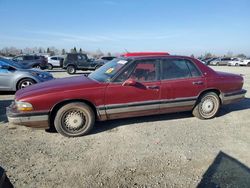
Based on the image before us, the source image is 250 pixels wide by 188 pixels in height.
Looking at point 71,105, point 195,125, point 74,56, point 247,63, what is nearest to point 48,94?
point 71,105

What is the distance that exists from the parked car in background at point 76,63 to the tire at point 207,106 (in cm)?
1565

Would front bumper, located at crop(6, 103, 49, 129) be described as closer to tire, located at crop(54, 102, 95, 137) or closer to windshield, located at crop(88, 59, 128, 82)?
tire, located at crop(54, 102, 95, 137)

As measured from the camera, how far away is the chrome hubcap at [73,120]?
14.5 ft

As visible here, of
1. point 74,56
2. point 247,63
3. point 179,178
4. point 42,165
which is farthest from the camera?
point 247,63

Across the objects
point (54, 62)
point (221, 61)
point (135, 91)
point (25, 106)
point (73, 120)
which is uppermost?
point (221, 61)

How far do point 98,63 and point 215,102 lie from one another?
16532 mm

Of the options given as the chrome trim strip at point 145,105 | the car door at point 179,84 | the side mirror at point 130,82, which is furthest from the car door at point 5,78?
the car door at point 179,84

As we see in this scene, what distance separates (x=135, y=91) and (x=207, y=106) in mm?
2021

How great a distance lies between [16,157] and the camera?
12.0 feet

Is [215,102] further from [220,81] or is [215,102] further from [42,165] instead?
[42,165]

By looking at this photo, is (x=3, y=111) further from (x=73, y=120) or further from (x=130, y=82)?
(x=130, y=82)

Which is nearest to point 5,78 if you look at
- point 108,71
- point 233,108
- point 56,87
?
point 56,87

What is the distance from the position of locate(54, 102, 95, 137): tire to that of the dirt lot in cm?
16

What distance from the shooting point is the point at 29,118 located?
4.18m
